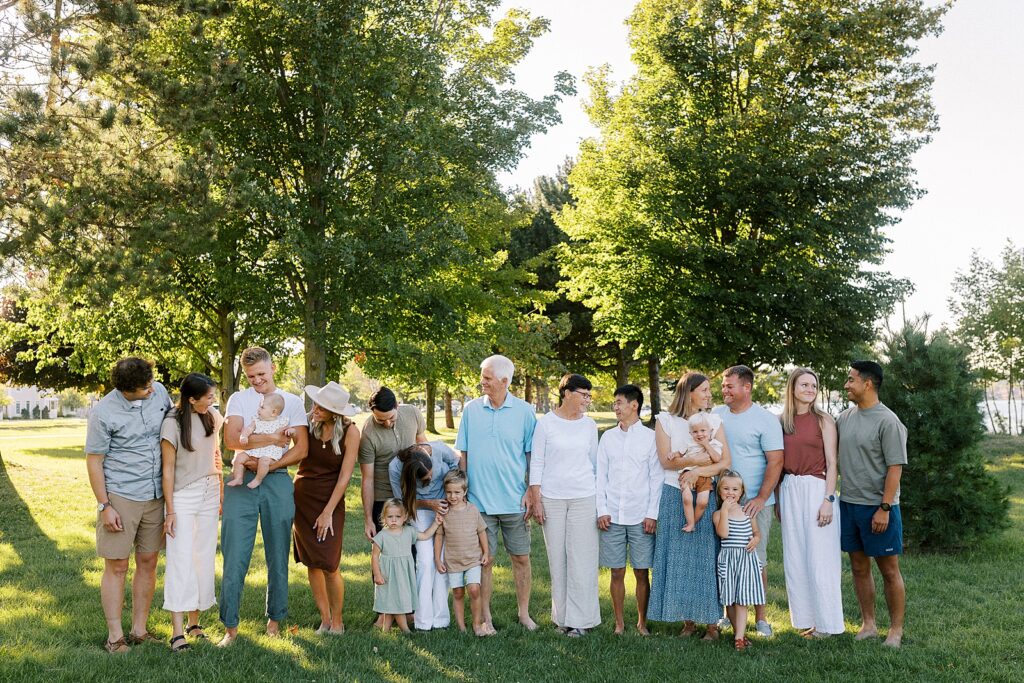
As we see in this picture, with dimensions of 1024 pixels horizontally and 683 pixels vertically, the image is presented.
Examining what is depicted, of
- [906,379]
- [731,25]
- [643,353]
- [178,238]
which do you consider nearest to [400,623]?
[906,379]

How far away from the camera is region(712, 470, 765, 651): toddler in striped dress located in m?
6.45

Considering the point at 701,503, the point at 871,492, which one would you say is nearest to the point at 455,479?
the point at 701,503

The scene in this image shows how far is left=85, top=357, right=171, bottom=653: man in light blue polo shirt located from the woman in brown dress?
1.16m

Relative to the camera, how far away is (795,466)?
22.3 feet

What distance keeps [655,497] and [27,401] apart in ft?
375

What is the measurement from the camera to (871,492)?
6.77 m

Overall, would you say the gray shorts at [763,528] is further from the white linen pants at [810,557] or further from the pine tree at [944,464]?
the pine tree at [944,464]

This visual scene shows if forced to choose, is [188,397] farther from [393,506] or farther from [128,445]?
[393,506]

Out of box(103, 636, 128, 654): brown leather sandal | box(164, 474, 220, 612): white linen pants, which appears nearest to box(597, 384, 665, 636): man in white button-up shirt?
box(164, 474, 220, 612): white linen pants

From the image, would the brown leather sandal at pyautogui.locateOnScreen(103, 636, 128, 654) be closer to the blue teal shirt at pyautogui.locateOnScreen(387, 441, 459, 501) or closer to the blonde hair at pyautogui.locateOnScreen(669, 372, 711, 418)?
the blue teal shirt at pyautogui.locateOnScreen(387, 441, 459, 501)

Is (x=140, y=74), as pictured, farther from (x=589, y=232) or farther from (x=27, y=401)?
(x=27, y=401)

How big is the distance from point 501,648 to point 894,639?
10.9 feet

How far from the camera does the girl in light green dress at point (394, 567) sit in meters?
6.78

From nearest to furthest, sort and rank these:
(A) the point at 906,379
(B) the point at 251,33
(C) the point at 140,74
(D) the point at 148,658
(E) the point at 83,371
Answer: (D) the point at 148,658 → (A) the point at 906,379 → (C) the point at 140,74 → (B) the point at 251,33 → (E) the point at 83,371
